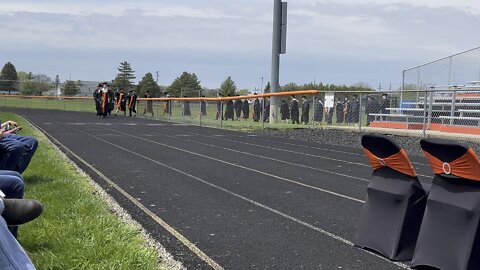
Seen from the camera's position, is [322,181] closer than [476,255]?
No

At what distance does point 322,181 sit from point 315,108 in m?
13.6

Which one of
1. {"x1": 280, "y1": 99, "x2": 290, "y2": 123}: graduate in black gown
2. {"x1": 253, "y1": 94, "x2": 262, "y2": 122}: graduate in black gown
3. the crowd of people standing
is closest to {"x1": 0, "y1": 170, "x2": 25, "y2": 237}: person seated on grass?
the crowd of people standing

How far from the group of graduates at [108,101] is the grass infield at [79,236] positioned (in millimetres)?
25231

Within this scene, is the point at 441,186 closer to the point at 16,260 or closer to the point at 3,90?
the point at 16,260

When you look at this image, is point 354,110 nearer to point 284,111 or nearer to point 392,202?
point 284,111

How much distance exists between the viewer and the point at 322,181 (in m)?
9.55

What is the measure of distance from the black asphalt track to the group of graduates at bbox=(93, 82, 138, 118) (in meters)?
17.4

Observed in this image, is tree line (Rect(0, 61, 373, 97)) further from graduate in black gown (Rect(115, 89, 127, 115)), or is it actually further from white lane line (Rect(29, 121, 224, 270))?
white lane line (Rect(29, 121, 224, 270))

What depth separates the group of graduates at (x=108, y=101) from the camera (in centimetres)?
3228

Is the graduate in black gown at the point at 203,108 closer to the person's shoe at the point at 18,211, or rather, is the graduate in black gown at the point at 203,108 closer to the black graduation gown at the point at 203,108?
the black graduation gown at the point at 203,108

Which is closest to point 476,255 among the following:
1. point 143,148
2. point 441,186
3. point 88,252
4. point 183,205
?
point 441,186

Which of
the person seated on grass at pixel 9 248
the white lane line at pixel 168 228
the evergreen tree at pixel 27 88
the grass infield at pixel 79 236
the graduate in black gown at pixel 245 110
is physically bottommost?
the white lane line at pixel 168 228

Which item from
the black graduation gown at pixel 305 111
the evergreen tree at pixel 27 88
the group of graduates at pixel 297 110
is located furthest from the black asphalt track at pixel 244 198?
the evergreen tree at pixel 27 88

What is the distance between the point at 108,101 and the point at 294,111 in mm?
11892
